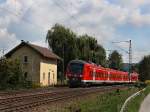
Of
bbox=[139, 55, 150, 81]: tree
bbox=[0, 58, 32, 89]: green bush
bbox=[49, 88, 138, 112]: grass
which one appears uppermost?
bbox=[139, 55, 150, 81]: tree

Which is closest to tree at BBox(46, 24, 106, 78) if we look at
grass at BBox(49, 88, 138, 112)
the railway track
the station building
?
the station building

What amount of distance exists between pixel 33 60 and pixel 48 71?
4.88 m

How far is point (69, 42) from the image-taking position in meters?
99.9

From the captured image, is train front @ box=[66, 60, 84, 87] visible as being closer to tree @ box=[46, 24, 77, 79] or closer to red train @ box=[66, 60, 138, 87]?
red train @ box=[66, 60, 138, 87]

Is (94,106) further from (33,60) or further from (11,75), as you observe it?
(33,60)

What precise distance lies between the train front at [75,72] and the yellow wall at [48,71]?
62.7 feet

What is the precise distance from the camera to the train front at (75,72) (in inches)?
2192

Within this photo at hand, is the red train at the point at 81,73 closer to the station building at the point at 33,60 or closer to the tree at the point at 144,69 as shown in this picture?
the station building at the point at 33,60

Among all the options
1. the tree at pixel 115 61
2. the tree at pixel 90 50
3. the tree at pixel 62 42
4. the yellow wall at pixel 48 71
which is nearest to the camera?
the yellow wall at pixel 48 71

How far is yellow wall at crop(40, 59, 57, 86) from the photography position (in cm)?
7597

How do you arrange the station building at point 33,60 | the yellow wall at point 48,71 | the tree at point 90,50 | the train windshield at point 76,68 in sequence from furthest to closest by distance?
the tree at point 90,50, the yellow wall at point 48,71, the station building at point 33,60, the train windshield at point 76,68

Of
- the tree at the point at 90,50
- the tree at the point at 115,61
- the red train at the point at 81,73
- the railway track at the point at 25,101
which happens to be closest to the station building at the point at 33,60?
the red train at the point at 81,73

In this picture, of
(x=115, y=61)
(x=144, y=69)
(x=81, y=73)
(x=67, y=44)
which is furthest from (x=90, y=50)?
(x=81, y=73)

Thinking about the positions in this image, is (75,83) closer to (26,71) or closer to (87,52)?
(26,71)
